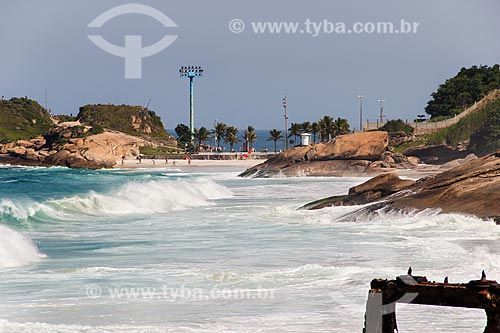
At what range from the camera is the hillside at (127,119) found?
160000 mm

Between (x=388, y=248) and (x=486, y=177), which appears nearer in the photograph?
(x=388, y=248)

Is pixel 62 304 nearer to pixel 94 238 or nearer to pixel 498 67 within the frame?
pixel 94 238

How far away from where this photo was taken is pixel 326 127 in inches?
5025

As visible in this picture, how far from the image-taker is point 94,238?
30.3 meters

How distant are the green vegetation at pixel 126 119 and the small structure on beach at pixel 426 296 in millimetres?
149631

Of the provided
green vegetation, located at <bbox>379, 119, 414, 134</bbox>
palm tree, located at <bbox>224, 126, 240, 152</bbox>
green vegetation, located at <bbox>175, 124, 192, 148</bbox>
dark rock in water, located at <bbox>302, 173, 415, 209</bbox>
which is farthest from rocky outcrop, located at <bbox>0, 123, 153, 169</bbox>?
dark rock in water, located at <bbox>302, 173, 415, 209</bbox>

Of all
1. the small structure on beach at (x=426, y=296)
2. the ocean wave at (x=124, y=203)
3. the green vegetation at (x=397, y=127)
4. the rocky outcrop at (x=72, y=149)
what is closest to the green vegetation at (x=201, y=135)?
the rocky outcrop at (x=72, y=149)

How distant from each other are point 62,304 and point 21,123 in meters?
151

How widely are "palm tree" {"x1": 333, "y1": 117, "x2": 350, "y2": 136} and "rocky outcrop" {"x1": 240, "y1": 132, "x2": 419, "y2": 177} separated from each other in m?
41.4

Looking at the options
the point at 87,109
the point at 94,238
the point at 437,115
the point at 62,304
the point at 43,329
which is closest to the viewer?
the point at 43,329

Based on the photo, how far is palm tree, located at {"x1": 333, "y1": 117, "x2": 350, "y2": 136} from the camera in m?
126

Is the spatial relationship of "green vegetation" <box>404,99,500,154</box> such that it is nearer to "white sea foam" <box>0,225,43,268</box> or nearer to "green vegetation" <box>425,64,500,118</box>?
"green vegetation" <box>425,64,500,118</box>

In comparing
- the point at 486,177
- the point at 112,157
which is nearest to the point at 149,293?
the point at 486,177

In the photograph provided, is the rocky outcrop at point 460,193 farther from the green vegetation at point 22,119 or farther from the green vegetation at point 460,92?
the green vegetation at point 22,119
